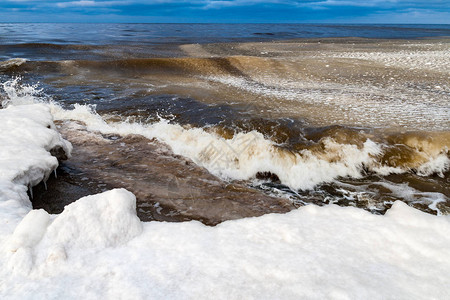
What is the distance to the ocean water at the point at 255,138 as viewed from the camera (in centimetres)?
434

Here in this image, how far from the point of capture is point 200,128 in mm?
7273

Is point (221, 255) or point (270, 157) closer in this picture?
point (221, 255)

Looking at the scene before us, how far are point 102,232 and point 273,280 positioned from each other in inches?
53.4

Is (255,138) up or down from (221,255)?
down

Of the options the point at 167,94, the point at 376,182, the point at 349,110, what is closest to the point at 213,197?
the point at 376,182

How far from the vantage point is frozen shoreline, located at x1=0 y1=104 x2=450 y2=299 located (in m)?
2.01

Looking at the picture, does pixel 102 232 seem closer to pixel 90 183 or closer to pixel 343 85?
pixel 90 183

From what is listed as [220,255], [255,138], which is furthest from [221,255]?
[255,138]

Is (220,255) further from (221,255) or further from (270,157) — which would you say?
(270,157)

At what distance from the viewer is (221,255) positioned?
236cm

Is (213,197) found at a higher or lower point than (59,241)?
lower

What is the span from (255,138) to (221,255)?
421 cm

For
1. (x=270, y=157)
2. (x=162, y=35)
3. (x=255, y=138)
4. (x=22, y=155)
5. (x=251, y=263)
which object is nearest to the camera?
(x=251, y=263)

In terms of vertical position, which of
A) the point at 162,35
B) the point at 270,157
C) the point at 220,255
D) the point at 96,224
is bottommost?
the point at 270,157
